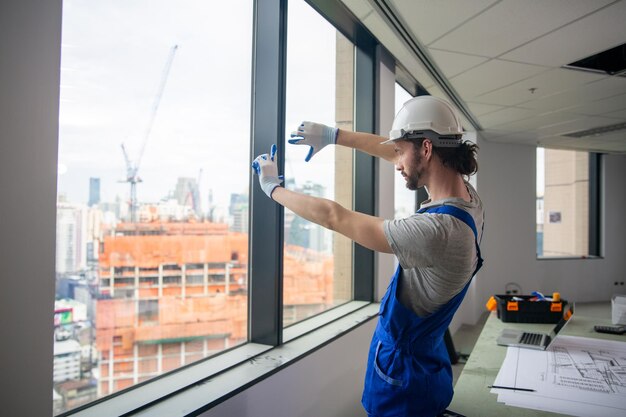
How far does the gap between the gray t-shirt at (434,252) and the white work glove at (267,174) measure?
0.45m

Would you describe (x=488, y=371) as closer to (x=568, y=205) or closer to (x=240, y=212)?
(x=240, y=212)

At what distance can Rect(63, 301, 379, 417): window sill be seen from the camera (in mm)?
1220

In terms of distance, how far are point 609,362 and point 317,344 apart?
1.24 m

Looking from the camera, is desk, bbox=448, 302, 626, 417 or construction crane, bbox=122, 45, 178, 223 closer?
desk, bbox=448, 302, 626, 417

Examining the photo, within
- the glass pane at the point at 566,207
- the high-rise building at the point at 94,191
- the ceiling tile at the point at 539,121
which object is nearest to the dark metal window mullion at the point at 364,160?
the high-rise building at the point at 94,191

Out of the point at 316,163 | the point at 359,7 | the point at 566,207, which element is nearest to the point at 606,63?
the point at 359,7

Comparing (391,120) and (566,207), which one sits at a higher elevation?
(391,120)

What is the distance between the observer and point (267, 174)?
56.4 inches

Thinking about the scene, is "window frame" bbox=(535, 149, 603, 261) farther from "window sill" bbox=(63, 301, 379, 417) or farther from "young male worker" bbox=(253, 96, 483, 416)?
"young male worker" bbox=(253, 96, 483, 416)

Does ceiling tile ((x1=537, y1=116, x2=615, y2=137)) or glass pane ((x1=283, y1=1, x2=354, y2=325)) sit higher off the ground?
ceiling tile ((x1=537, y1=116, x2=615, y2=137))

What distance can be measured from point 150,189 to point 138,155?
0.20m

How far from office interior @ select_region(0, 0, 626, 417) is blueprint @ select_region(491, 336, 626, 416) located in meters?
0.85

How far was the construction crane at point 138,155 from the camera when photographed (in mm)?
2158

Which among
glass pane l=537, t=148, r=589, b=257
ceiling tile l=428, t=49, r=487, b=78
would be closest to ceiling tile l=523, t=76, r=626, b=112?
ceiling tile l=428, t=49, r=487, b=78
